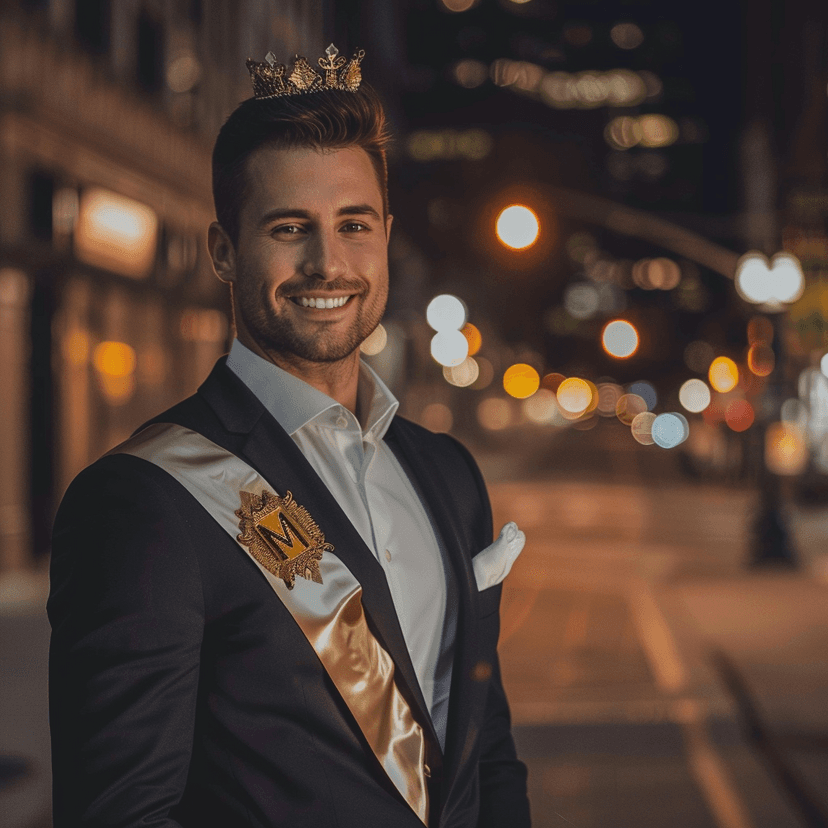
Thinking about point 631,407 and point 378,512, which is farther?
point 631,407

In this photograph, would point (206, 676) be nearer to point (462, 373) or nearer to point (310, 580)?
point (310, 580)

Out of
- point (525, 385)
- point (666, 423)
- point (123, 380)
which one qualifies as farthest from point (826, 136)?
point (525, 385)

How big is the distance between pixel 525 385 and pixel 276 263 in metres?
64.4

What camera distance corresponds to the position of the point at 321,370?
2090 mm

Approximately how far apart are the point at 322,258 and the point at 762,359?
49.3ft

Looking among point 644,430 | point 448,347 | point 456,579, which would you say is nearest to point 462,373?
point 448,347

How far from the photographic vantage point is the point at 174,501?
5.70 feet

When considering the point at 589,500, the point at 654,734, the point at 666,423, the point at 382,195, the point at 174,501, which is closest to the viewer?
the point at 174,501

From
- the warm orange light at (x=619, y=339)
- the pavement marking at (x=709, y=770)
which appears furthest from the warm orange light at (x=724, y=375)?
the warm orange light at (x=619, y=339)

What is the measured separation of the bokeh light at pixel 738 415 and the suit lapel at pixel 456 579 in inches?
1093

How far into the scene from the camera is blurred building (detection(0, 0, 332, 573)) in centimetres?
1303

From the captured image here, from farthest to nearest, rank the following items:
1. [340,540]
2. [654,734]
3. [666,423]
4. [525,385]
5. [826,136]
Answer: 1. [525,385]
2. [666,423]
3. [826,136]
4. [654,734]
5. [340,540]

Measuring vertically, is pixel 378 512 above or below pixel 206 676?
above

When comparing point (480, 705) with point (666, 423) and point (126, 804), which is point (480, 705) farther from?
point (666, 423)
